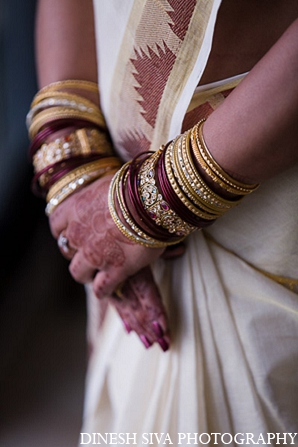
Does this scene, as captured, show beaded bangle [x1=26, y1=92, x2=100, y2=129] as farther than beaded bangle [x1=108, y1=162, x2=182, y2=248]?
Yes

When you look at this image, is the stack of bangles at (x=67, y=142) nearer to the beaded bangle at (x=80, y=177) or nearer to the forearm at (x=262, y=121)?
the beaded bangle at (x=80, y=177)

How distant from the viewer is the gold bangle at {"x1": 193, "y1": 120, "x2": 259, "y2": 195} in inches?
14.6

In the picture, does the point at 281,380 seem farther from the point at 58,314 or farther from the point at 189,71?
the point at 58,314

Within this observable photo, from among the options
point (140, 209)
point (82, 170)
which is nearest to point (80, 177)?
point (82, 170)

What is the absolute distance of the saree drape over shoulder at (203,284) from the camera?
1.39 ft

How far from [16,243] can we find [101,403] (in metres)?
0.55

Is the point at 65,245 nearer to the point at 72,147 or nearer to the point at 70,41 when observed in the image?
the point at 72,147

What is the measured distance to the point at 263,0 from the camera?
1.23 ft

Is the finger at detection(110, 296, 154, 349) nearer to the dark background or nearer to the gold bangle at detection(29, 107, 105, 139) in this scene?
the gold bangle at detection(29, 107, 105, 139)

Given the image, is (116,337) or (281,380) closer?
(281,380)

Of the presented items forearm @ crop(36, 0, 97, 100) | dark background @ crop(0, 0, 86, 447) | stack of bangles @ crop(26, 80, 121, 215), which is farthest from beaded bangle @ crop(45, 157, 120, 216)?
dark background @ crop(0, 0, 86, 447)

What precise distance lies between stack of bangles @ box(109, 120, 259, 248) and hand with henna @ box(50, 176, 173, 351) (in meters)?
0.03

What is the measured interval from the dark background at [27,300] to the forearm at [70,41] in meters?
0.37

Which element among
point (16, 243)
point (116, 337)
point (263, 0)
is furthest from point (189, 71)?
point (16, 243)
